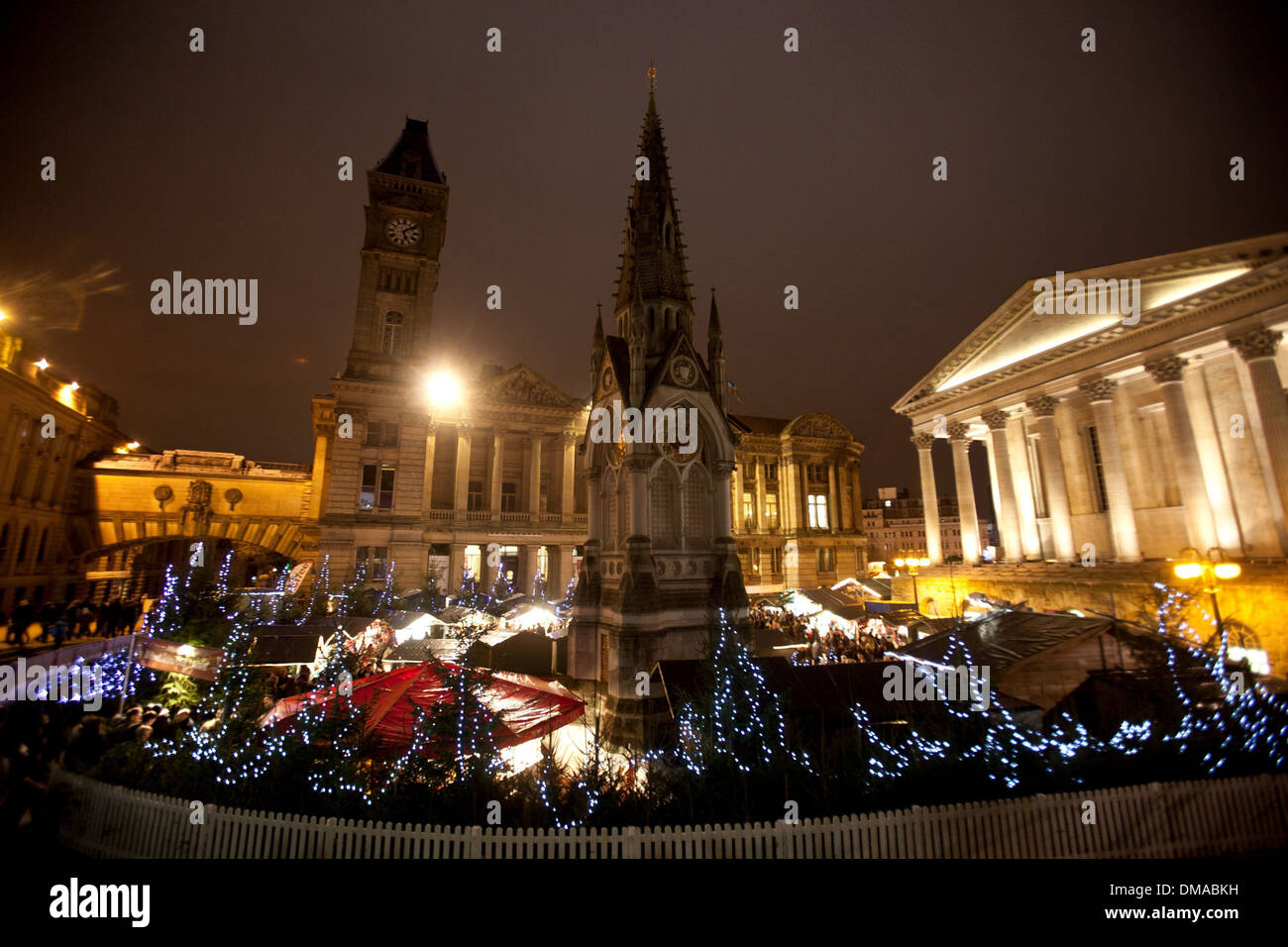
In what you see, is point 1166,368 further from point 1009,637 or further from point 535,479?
point 535,479

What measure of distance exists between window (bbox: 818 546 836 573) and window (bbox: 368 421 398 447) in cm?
3916

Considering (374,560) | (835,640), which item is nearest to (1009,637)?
(835,640)

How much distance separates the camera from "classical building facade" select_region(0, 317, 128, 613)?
29344 millimetres

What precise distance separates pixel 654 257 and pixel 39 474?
139 ft

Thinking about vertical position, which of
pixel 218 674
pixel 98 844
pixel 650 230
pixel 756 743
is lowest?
pixel 98 844

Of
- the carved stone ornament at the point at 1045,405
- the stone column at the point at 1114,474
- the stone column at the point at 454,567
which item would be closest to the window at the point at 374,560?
the stone column at the point at 454,567

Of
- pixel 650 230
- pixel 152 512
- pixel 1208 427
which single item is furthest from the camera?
pixel 152 512

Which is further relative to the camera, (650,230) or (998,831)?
(650,230)

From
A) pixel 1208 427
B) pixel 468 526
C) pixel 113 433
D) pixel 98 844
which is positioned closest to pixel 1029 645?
pixel 98 844

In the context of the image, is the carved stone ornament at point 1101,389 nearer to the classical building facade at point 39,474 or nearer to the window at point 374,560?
the window at point 374,560

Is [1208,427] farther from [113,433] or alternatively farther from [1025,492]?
[113,433]

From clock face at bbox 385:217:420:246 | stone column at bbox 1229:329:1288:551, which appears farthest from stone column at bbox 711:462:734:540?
clock face at bbox 385:217:420:246

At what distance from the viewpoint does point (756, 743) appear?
8.13 m
